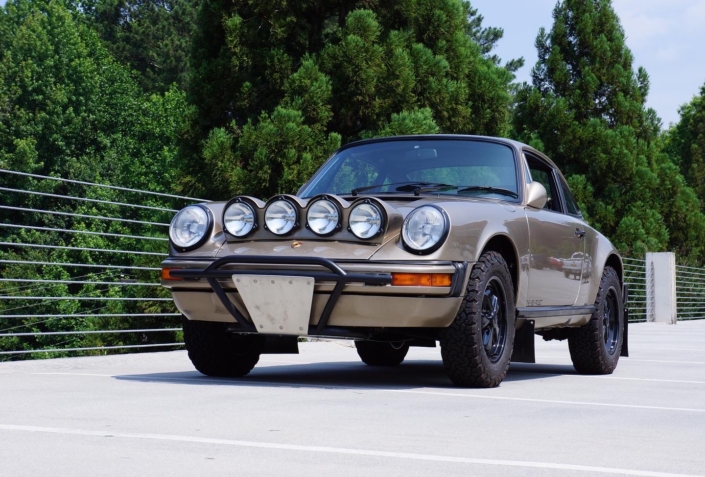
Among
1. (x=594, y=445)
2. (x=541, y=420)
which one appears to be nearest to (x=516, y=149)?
(x=541, y=420)

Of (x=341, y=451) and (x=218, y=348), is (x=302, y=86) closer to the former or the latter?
(x=218, y=348)

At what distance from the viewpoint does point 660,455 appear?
13.7 ft

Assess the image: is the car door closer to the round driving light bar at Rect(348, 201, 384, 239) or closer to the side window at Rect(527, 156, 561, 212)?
the side window at Rect(527, 156, 561, 212)

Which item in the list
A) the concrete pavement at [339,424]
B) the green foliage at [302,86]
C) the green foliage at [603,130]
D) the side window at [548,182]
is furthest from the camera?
the green foliage at [603,130]

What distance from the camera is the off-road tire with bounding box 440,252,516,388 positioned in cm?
641

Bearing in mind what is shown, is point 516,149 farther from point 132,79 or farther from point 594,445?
point 132,79

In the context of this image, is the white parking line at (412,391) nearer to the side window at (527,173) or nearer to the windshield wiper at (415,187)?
the windshield wiper at (415,187)

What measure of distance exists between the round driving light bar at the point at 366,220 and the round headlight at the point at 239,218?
666mm

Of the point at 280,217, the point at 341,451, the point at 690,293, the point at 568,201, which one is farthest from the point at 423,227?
the point at 690,293

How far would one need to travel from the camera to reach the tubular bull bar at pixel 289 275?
6.17 m

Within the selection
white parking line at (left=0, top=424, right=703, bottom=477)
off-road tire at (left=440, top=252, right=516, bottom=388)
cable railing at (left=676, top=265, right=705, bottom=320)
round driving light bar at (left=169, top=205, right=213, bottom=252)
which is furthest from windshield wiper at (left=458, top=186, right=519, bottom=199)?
cable railing at (left=676, top=265, right=705, bottom=320)

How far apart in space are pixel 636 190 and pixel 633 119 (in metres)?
2.23

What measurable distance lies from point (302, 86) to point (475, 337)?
13.2 m

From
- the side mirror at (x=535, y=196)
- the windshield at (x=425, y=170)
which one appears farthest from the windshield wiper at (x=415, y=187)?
the side mirror at (x=535, y=196)
